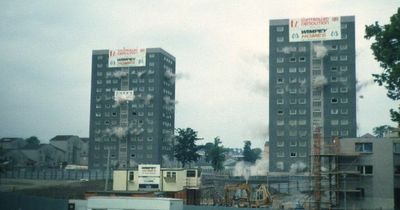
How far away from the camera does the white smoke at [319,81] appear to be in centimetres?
12162

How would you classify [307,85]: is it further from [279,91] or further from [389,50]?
[389,50]

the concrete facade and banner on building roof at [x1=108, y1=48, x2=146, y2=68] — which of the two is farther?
banner on building roof at [x1=108, y1=48, x2=146, y2=68]

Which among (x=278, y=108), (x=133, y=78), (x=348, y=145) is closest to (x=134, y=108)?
(x=133, y=78)

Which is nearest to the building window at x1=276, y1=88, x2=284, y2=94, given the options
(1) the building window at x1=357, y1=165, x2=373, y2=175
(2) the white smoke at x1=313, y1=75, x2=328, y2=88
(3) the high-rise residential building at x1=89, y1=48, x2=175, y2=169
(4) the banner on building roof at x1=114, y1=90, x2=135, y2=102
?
(2) the white smoke at x1=313, y1=75, x2=328, y2=88

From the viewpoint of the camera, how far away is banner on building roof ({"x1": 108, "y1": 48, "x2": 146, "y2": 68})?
15125 cm

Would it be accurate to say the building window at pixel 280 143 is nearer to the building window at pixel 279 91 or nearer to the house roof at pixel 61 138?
the building window at pixel 279 91

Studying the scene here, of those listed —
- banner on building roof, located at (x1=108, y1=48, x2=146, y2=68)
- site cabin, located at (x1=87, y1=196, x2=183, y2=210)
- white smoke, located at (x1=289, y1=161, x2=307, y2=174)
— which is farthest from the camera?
banner on building roof, located at (x1=108, y1=48, x2=146, y2=68)

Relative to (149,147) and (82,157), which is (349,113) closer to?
(149,147)

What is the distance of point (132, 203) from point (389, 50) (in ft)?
91.1

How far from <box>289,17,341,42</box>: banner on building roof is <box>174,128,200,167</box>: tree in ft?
136

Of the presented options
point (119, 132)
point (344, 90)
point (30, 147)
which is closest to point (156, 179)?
point (344, 90)

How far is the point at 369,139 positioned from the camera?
197 ft

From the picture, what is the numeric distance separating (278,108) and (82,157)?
88.2 m

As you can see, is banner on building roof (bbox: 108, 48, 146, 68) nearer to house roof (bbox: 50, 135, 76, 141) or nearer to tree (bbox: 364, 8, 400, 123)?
house roof (bbox: 50, 135, 76, 141)
